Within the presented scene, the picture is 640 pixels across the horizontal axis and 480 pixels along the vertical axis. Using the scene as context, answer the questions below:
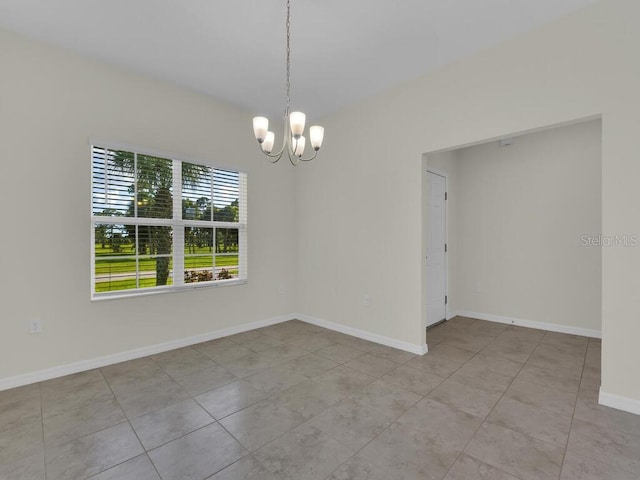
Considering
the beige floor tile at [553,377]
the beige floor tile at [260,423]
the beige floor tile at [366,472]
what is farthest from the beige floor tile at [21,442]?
the beige floor tile at [553,377]

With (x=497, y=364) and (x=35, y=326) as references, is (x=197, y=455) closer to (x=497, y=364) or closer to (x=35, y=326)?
(x=35, y=326)

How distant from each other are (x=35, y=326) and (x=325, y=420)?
2.62 metres

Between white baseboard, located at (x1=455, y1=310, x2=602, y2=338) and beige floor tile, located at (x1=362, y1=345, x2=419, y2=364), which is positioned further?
white baseboard, located at (x1=455, y1=310, x2=602, y2=338)

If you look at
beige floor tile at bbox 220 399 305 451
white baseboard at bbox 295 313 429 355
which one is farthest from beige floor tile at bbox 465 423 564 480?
white baseboard at bbox 295 313 429 355

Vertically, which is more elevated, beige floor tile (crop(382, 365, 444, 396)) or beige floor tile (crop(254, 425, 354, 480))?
beige floor tile (crop(382, 365, 444, 396))

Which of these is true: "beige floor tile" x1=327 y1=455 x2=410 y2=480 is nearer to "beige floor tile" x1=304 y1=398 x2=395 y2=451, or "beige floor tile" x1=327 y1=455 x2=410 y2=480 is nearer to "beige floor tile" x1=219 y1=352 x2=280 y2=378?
"beige floor tile" x1=304 y1=398 x2=395 y2=451

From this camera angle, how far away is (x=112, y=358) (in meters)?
3.09

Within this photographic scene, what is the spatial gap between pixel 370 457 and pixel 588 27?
337 cm

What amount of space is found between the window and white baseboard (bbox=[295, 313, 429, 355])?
122 centimetres

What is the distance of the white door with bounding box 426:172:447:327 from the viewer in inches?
167

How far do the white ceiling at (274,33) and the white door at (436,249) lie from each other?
1.64 metres

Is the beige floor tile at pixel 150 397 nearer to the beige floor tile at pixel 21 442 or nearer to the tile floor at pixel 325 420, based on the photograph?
the tile floor at pixel 325 420

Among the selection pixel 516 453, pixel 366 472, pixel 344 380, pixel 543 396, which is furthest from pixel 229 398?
pixel 543 396

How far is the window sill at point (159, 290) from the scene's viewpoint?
3072mm
